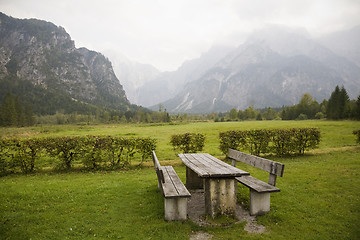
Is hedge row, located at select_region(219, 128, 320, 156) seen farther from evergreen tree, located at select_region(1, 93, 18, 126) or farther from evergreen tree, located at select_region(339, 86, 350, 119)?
evergreen tree, located at select_region(1, 93, 18, 126)

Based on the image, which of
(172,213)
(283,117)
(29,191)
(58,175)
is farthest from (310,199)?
(283,117)

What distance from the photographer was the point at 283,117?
349ft

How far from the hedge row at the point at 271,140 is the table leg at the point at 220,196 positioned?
8.67m

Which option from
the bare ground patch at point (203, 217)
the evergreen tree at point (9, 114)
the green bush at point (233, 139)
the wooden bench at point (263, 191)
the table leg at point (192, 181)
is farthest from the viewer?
the evergreen tree at point (9, 114)

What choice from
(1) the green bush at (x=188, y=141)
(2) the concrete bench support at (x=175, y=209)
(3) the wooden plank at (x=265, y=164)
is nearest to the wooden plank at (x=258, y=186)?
(3) the wooden plank at (x=265, y=164)

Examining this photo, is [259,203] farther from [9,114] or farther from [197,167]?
[9,114]

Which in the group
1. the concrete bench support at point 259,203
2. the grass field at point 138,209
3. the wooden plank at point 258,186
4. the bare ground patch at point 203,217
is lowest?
the bare ground patch at point 203,217

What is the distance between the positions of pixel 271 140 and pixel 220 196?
10601 millimetres

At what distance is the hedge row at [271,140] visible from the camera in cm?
1436

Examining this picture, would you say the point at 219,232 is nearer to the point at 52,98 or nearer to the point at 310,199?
the point at 310,199

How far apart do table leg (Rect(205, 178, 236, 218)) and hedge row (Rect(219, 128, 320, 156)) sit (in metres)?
8.67

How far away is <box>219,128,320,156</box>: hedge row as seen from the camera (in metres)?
14.4

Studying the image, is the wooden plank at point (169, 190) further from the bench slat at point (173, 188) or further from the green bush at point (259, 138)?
the green bush at point (259, 138)

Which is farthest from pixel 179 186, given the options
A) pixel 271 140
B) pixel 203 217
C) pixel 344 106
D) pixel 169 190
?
pixel 344 106
